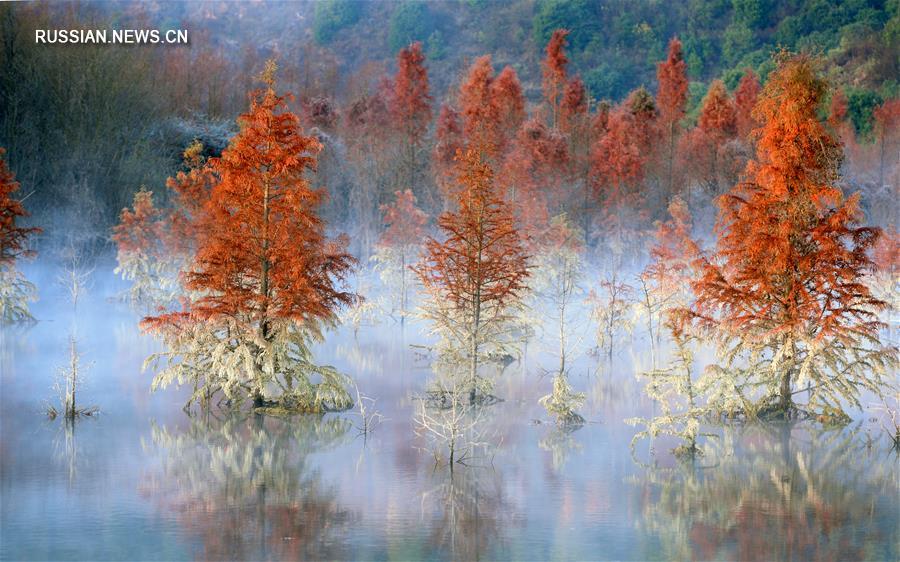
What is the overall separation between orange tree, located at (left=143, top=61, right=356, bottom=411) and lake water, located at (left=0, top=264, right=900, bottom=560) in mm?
836

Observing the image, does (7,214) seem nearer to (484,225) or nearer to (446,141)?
(484,225)

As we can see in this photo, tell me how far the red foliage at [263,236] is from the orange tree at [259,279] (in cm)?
2

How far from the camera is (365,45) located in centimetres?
11931

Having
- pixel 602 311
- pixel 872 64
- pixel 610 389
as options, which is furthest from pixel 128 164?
pixel 872 64

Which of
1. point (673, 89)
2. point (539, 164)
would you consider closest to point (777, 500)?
point (539, 164)

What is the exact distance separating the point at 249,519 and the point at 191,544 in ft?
4.00

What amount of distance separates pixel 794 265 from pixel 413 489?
26.6 feet

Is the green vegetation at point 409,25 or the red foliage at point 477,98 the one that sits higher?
the green vegetation at point 409,25

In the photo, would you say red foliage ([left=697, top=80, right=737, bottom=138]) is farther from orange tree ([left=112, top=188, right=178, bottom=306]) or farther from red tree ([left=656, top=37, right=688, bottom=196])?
orange tree ([left=112, top=188, right=178, bottom=306])

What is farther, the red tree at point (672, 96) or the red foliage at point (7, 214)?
the red tree at point (672, 96)

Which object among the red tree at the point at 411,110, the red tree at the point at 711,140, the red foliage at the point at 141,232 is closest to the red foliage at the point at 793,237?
the red foliage at the point at 141,232

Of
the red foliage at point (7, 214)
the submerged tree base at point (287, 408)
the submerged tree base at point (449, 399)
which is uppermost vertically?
the red foliage at point (7, 214)

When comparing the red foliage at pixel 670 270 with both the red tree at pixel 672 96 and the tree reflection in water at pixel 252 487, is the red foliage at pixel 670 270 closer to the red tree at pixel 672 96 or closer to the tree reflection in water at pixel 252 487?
the tree reflection in water at pixel 252 487

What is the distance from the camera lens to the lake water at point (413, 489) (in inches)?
548
